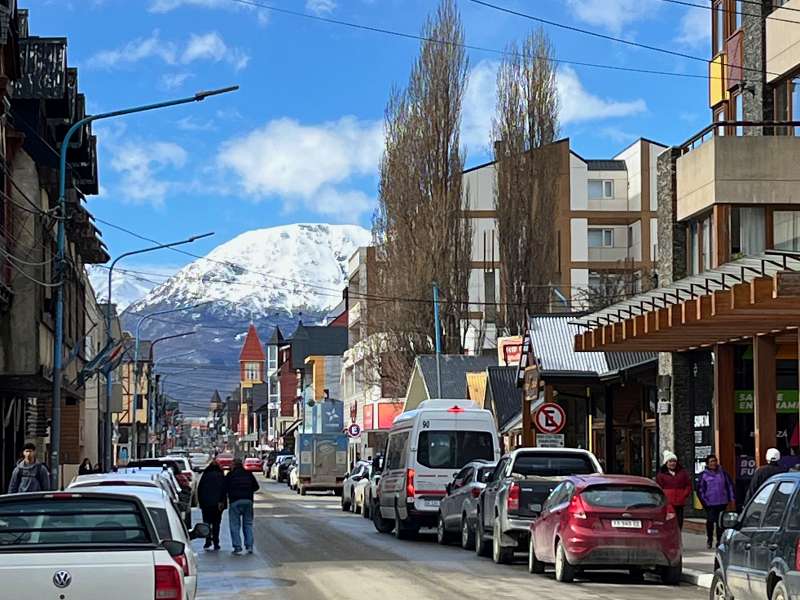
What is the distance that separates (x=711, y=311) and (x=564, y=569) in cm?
636

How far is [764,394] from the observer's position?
29.2m

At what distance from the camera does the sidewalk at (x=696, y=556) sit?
2075cm

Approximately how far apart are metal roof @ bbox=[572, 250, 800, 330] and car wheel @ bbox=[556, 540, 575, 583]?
579 centimetres

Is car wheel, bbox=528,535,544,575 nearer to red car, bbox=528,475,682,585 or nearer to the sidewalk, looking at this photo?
red car, bbox=528,475,682,585

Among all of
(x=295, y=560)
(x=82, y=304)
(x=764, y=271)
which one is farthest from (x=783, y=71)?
(x=82, y=304)

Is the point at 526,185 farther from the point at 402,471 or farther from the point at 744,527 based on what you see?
the point at 744,527

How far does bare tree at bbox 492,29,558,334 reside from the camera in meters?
62.3

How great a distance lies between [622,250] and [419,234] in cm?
2578

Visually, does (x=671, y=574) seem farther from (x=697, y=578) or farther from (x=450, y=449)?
(x=450, y=449)

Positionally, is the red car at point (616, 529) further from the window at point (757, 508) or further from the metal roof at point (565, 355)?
the metal roof at point (565, 355)

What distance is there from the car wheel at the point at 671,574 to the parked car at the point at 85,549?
10527mm

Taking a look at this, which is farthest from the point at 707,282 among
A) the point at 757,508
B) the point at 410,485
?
the point at 757,508

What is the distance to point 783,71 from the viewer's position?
1259 inches

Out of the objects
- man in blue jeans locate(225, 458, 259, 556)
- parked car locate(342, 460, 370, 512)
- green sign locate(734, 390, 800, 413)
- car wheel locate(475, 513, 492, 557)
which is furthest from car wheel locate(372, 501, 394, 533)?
parked car locate(342, 460, 370, 512)
